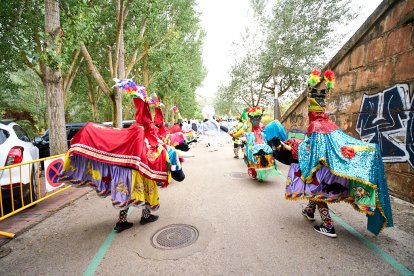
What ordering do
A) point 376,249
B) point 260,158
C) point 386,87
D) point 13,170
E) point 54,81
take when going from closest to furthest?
1. point 376,249
2. point 13,170
3. point 386,87
4. point 54,81
5. point 260,158

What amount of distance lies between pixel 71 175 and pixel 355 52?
8147 millimetres

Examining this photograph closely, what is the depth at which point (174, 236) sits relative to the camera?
3.69 meters

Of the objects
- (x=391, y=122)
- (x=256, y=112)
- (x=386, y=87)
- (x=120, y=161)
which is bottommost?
(x=120, y=161)

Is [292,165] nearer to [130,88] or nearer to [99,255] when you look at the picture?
[130,88]

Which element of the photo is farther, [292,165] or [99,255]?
[292,165]

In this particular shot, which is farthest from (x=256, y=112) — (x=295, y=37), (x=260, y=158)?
(x=295, y=37)

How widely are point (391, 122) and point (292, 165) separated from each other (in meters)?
3.42

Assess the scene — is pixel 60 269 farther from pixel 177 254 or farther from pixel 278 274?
pixel 278 274

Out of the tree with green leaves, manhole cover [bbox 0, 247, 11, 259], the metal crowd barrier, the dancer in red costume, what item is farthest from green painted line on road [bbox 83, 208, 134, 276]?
the tree with green leaves

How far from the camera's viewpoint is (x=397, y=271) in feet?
8.95

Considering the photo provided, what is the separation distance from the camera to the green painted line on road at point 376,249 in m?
2.75

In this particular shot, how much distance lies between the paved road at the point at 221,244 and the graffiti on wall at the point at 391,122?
122 cm

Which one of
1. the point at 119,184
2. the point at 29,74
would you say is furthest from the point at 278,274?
the point at 29,74

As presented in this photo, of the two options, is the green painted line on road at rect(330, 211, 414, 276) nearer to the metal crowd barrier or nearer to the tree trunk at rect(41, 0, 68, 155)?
the metal crowd barrier
